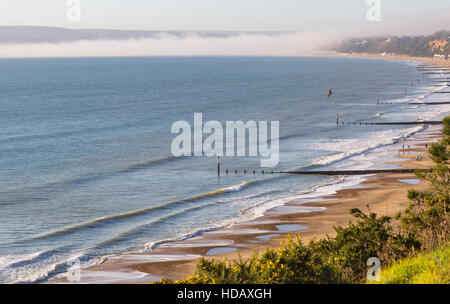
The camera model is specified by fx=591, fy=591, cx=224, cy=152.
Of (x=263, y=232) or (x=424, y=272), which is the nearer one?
(x=424, y=272)

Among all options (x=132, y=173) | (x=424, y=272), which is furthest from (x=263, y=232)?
(x=424, y=272)

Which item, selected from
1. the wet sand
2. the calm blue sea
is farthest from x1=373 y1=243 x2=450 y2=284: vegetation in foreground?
the calm blue sea

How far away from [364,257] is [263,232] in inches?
539

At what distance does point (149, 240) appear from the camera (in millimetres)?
30391

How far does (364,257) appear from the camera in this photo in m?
17.6

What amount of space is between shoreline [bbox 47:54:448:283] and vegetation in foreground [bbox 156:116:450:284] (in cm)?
355

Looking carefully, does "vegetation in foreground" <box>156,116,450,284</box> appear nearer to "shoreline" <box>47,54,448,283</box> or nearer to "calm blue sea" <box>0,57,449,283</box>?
"shoreline" <box>47,54,448,283</box>

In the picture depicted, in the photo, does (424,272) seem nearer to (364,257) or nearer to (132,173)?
(364,257)

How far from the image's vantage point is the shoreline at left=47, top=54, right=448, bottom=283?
25359 mm

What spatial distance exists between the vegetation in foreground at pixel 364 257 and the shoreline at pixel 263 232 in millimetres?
3551

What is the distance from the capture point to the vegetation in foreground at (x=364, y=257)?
41.6ft
